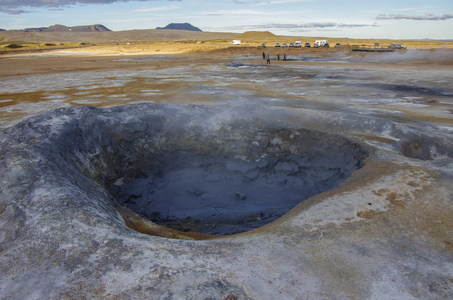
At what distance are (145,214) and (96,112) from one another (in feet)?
6.72

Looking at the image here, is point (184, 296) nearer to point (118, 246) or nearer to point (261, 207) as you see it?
point (118, 246)

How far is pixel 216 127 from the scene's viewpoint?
6.18 meters

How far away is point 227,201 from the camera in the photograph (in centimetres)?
551

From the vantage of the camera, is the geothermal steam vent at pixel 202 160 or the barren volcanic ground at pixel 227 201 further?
the geothermal steam vent at pixel 202 160

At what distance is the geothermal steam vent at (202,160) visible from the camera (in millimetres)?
5113

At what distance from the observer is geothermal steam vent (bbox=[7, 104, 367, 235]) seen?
5.11 meters

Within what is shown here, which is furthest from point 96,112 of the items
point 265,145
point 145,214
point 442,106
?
point 442,106

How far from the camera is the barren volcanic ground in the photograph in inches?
87.2

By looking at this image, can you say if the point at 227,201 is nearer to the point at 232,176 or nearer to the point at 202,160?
the point at 232,176

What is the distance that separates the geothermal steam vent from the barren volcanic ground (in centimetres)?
2

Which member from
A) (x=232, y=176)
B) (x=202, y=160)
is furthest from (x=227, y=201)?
(x=202, y=160)

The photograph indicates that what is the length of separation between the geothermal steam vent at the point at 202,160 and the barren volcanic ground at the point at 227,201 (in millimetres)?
24

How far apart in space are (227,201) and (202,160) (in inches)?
38.0

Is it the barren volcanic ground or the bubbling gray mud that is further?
the bubbling gray mud
